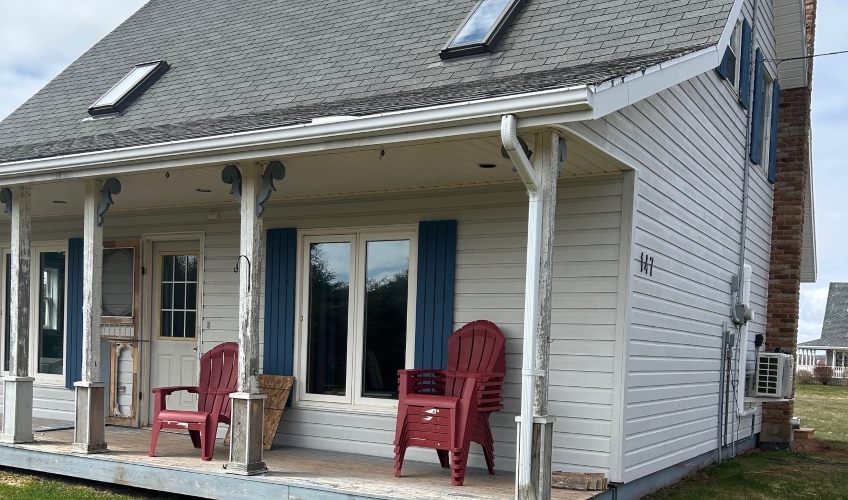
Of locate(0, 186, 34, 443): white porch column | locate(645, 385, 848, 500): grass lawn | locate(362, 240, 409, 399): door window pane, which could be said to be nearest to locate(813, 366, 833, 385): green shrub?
locate(645, 385, 848, 500): grass lawn

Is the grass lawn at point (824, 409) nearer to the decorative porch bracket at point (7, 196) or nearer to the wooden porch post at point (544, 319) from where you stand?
the wooden porch post at point (544, 319)

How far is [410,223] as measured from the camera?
282 inches

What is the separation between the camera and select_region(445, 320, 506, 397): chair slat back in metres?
6.40

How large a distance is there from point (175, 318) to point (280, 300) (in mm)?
1472

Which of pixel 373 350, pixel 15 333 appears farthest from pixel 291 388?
pixel 15 333

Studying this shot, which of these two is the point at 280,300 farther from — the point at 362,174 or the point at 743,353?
the point at 743,353

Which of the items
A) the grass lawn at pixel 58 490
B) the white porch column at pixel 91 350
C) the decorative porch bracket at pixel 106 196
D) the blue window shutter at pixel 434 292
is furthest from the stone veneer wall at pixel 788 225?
the decorative porch bracket at pixel 106 196

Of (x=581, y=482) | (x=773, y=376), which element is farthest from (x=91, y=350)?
(x=773, y=376)

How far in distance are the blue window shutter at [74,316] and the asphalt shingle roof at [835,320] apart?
2592cm

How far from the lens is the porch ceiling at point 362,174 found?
18.8 ft

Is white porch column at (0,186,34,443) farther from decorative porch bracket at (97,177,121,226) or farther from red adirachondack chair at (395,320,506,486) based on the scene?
red adirachondack chair at (395,320,506,486)

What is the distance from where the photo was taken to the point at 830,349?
95.3 ft

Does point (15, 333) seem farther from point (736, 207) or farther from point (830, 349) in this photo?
point (830, 349)

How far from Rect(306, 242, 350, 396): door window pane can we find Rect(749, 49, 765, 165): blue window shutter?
462 cm
